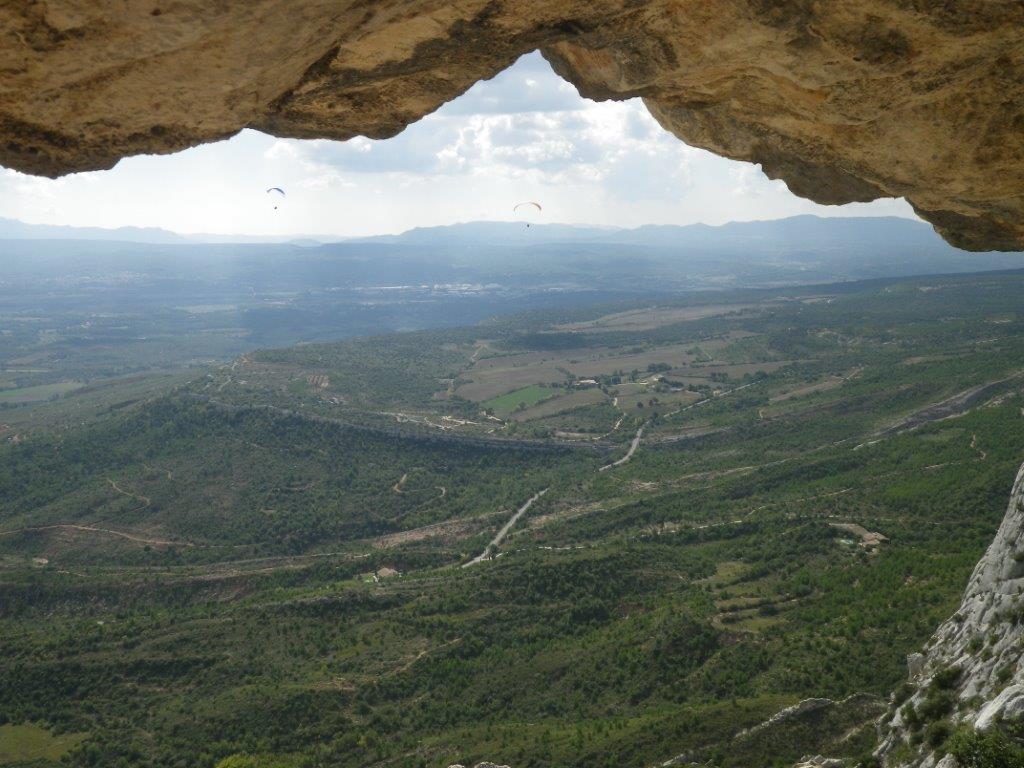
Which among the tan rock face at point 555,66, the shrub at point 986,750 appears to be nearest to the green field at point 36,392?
the tan rock face at point 555,66

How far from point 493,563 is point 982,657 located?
39.3 meters

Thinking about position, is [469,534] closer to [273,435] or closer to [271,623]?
[271,623]

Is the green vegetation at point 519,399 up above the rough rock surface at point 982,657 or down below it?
below

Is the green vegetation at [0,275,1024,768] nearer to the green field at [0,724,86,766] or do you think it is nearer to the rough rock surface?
the green field at [0,724,86,766]

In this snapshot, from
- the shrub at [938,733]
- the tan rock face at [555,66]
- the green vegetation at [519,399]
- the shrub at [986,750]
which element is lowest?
the green vegetation at [519,399]

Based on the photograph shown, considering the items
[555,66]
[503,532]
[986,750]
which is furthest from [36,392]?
[986,750]

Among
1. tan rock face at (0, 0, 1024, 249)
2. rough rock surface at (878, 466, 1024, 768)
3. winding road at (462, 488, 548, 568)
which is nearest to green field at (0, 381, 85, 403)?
winding road at (462, 488, 548, 568)

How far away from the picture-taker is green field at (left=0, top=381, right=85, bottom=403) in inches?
5950

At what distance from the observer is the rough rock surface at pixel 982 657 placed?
15.6m

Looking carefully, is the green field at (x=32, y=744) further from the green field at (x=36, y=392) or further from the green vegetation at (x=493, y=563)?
the green field at (x=36, y=392)

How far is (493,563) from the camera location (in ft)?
179

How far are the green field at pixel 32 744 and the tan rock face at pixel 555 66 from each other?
37.7 meters

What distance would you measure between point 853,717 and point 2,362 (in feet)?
748

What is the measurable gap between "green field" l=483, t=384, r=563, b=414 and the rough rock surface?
292ft
